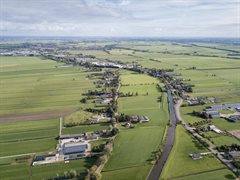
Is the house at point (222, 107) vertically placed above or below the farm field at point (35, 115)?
above

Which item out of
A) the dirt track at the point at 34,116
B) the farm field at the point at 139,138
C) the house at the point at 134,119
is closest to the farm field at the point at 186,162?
the farm field at the point at 139,138

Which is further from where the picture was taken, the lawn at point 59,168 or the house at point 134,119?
the house at point 134,119

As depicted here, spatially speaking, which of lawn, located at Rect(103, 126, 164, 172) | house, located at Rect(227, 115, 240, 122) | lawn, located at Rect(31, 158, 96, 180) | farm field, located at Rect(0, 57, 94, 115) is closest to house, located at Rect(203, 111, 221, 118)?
house, located at Rect(227, 115, 240, 122)

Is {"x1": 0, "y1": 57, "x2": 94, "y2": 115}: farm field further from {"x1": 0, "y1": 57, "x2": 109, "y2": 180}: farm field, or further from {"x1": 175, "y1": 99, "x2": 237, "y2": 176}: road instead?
{"x1": 175, "y1": 99, "x2": 237, "y2": 176}: road

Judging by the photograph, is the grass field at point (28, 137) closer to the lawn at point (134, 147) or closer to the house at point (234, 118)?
the lawn at point (134, 147)

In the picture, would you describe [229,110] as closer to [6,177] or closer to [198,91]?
[198,91]

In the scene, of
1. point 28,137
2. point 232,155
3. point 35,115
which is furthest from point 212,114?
point 35,115
